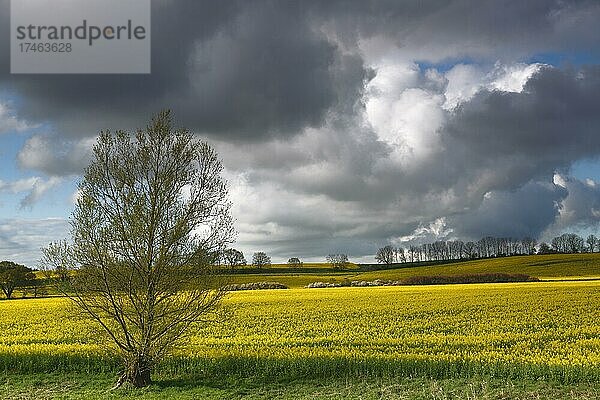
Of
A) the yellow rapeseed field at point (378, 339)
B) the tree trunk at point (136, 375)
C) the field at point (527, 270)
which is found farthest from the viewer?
the field at point (527, 270)

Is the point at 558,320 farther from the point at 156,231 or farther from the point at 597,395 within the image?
the point at 156,231

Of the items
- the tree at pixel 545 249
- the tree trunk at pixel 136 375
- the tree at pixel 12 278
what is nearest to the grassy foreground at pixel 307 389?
the tree trunk at pixel 136 375

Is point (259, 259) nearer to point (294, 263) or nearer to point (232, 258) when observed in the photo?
point (294, 263)

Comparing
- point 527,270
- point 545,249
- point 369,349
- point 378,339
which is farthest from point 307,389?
point 545,249

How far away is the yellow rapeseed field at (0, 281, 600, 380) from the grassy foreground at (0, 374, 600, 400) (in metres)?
0.90

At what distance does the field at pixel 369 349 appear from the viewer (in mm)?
19125

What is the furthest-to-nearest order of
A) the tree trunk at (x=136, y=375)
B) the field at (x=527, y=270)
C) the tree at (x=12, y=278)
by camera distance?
the field at (x=527, y=270), the tree at (x=12, y=278), the tree trunk at (x=136, y=375)

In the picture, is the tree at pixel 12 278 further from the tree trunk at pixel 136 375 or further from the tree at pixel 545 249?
the tree at pixel 545 249

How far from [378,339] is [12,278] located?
73.5m

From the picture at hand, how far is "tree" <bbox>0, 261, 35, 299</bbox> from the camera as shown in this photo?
83062 mm

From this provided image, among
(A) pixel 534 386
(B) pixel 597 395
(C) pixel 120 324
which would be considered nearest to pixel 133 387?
(C) pixel 120 324

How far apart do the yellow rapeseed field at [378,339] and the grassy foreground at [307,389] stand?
0.90m

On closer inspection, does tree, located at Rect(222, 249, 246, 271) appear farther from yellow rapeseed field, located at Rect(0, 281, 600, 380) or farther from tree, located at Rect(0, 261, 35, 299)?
tree, located at Rect(0, 261, 35, 299)

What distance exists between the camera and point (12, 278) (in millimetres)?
83500
